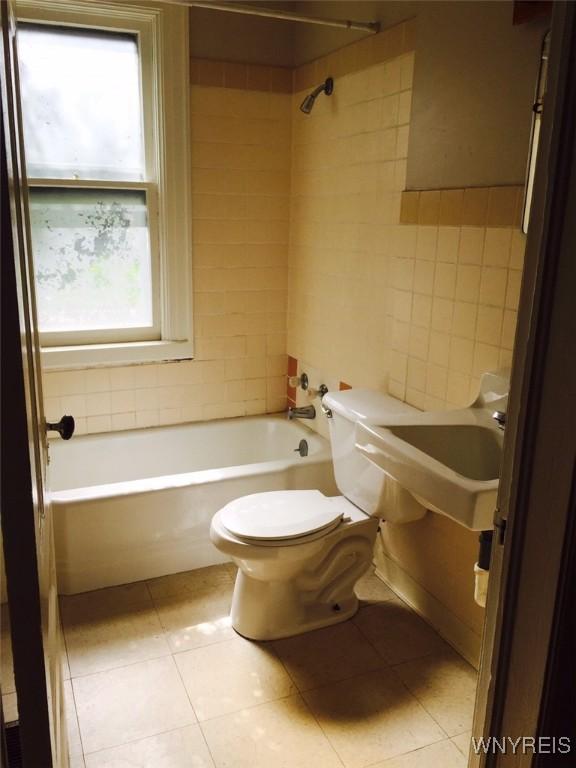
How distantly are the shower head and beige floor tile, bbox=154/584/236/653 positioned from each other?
1.99m

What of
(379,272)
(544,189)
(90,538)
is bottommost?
(90,538)

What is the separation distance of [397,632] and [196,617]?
751 mm

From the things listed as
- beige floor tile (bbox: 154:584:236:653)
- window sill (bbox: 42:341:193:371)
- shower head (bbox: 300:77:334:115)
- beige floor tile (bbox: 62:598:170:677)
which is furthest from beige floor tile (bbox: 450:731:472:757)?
shower head (bbox: 300:77:334:115)

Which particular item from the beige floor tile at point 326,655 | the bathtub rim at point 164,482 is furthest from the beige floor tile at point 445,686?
the bathtub rim at point 164,482

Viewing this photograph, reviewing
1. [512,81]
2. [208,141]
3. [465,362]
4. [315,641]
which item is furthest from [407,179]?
[315,641]

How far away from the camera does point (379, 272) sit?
260 cm

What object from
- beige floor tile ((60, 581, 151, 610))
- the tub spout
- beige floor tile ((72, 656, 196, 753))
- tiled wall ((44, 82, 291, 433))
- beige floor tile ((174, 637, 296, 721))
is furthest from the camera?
the tub spout

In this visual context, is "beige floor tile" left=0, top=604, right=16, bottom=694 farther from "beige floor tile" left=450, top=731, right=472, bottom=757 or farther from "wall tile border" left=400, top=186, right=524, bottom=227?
"wall tile border" left=400, top=186, right=524, bottom=227

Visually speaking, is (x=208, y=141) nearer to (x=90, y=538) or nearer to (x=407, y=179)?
(x=407, y=179)

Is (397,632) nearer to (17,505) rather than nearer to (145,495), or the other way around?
(145,495)

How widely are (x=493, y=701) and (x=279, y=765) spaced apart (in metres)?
1.06

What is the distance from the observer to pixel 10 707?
32.3 inches

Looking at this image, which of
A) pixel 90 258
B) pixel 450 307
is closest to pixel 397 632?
pixel 450 307

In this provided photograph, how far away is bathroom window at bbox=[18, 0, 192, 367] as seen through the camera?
9.14 ft
